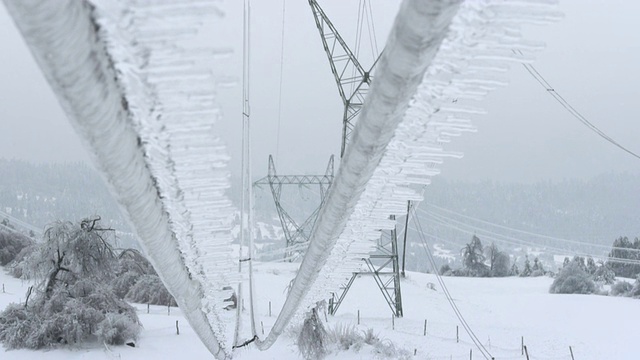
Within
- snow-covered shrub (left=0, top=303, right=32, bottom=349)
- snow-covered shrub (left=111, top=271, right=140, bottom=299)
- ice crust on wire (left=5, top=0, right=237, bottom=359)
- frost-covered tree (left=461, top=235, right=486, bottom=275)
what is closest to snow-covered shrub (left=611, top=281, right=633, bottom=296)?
snow-covered shrub (left=111, top=271, right=140, bottom=299)

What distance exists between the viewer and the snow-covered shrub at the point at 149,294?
15.5 meters

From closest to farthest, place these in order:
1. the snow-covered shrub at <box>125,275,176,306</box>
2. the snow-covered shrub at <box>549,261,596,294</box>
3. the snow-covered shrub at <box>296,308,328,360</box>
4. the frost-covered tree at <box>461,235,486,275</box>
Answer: the snow-covered shrub at <box>296,308,328,360</box> → the snow-covered shrub at <box>125,275,176,306</box> → the snow-covered shrub at <box>549,261,596,294</box> → the frost-covered tree at <box>461,235,486,275</box>

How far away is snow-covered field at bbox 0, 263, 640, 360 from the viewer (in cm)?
885

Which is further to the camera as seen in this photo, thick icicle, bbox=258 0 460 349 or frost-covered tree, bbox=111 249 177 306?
frost-covered tree, bbox=111 249 177 306

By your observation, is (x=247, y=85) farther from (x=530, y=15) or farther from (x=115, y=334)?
(x=115, y=334)

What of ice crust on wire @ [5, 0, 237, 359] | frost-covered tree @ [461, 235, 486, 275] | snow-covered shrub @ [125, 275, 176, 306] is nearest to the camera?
ice crust on wire @ [5, 0, 237, 359]

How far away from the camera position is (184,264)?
6.07 ft

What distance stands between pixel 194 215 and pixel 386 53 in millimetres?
867

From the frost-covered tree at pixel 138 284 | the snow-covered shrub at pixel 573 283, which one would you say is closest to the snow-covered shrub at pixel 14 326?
the frost-covered tree at pixel 138 284

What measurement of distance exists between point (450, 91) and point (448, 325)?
1271cm

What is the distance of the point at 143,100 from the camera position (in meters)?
0.95

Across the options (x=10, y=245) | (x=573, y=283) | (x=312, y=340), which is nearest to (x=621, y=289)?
(x=573, y=283)

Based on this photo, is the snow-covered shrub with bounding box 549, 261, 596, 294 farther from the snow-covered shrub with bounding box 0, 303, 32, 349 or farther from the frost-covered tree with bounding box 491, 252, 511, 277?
the snow-covered shrub with bounding box 0, 303, 32, 349

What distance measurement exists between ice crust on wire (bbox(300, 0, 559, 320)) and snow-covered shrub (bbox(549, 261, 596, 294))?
2153cm
